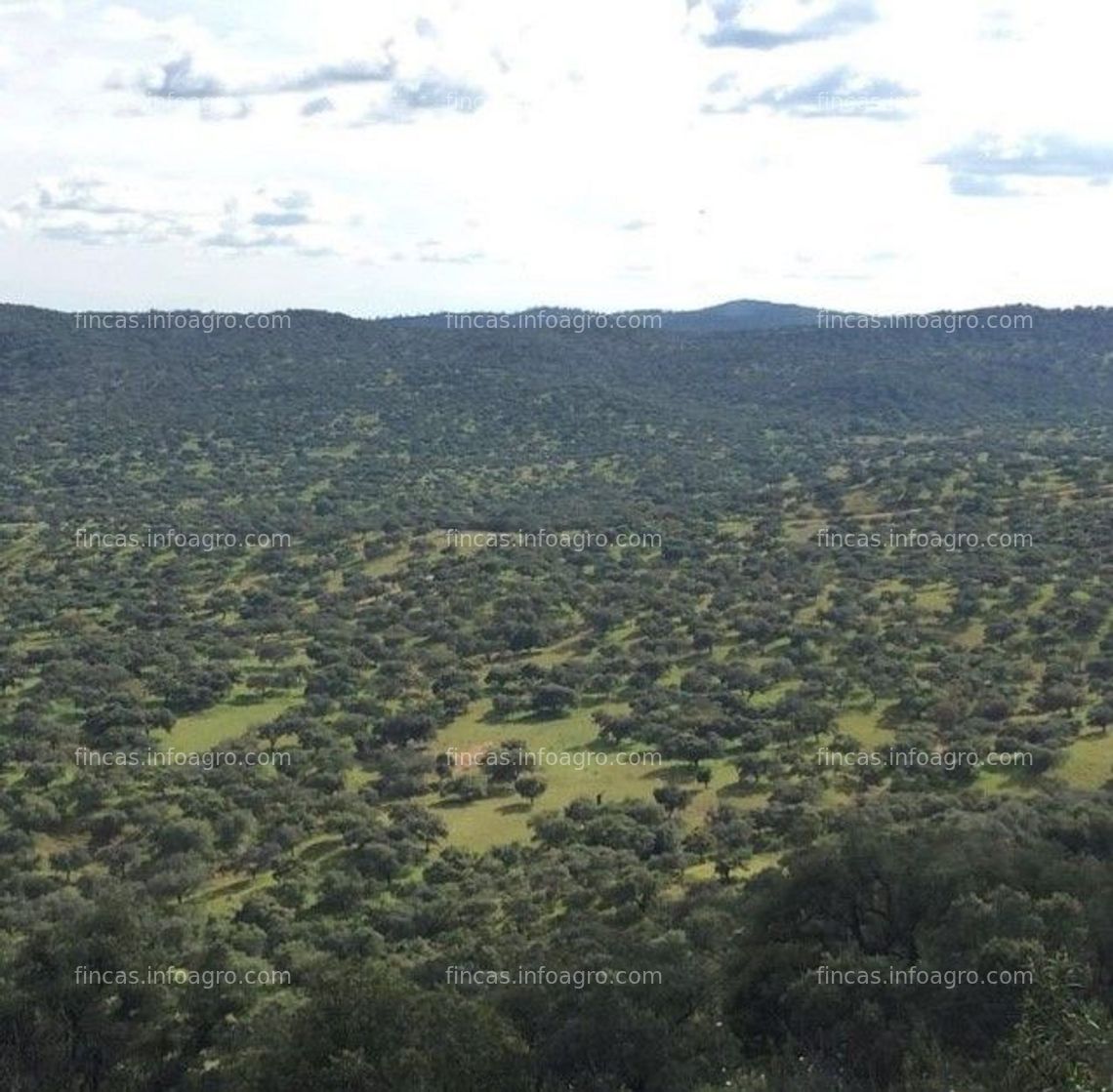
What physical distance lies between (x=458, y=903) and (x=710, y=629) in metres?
43.3

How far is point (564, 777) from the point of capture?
56.8 meters

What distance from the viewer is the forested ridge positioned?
75.1 feet

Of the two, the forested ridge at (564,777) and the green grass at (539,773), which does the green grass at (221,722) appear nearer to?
the forested ridge at (564,777)

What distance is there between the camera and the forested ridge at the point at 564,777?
75.1ft

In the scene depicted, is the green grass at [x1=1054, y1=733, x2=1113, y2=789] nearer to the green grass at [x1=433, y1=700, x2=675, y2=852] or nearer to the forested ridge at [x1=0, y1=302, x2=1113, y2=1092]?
the forested ridge at [x1=0, y1=302, x2=1113, y2=1092]

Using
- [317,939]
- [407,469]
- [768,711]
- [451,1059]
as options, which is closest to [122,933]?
[451,1059]

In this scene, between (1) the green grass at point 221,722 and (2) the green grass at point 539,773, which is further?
(1) the green grass at point 221,722

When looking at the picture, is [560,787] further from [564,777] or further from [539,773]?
[539,773]

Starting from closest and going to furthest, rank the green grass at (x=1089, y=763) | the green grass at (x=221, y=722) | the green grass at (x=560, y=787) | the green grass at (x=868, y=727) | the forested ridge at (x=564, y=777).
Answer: the forested ridge at (x=564, y=777) < the green grass at (x=560, y=787) < the green grass at (x=1089, y=763) < the green grass at (x=868, y=727) < the green grass at (x=221, y=722)

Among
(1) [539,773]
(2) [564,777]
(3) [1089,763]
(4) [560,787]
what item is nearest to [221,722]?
(1) [539,773]

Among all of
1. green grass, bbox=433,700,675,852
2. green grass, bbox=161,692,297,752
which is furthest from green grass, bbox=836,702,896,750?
green grass, bbox=161,692,297,752

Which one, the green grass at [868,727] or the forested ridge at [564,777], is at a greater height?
the forested ridge at [564,777]

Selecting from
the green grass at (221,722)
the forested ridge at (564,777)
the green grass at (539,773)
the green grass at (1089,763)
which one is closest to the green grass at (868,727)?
the forested ridge at (564,777)

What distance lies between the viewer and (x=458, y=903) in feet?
129
